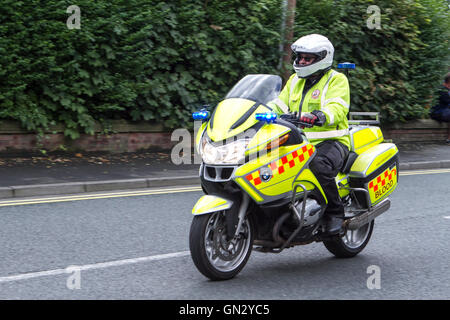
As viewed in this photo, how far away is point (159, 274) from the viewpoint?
5574 mm

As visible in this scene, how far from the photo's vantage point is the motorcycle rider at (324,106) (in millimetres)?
5551

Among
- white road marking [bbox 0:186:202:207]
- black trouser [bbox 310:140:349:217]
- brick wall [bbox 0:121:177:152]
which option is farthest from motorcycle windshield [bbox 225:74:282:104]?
brick wall [bbox 0:121:177:152]

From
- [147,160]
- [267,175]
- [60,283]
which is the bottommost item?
[147,160]

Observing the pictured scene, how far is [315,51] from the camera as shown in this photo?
18.2 ft

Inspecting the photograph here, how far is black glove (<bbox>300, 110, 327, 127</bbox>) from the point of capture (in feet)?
17.2

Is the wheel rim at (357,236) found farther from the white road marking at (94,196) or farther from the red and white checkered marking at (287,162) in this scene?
the white road marking at (94,196)

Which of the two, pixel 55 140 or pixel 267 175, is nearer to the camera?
pixel 267 175

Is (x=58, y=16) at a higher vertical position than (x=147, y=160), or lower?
higher

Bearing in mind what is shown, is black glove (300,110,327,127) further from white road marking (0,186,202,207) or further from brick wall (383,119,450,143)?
brick wall (383,119,450,143)

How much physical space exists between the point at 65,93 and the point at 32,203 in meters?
3.35

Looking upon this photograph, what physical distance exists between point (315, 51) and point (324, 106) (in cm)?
45
